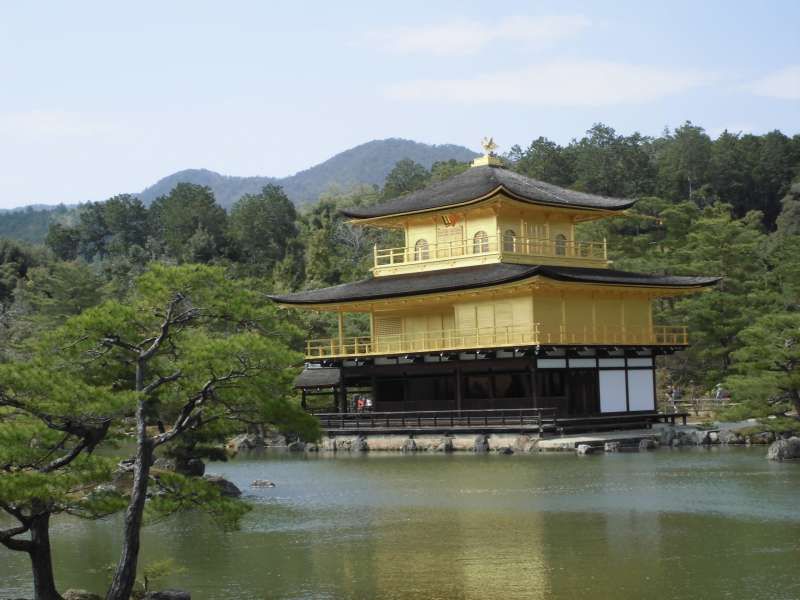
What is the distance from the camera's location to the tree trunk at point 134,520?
13.9 metres

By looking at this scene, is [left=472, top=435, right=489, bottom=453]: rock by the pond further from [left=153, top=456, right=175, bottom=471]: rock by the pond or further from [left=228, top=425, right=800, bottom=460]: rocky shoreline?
[left=153, top=456, right=175, bottom=471]: rock by the pond

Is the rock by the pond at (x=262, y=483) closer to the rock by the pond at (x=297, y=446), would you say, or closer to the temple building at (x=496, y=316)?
the temple building at (x=496, y=316)

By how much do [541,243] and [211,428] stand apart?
92.5 ft

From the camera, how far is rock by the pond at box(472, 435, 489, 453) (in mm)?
37562

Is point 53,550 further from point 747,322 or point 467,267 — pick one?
→ point 747,322

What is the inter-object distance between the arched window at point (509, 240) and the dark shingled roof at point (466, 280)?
1233 millimetres

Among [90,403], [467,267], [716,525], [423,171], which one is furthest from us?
[423,171]

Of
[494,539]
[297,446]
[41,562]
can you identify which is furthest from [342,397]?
[41,562]

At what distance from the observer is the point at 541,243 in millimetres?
43656

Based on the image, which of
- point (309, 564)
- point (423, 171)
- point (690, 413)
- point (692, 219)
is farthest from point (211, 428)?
point (423, 171)

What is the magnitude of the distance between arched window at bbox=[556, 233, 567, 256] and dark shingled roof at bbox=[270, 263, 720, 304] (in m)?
1.49

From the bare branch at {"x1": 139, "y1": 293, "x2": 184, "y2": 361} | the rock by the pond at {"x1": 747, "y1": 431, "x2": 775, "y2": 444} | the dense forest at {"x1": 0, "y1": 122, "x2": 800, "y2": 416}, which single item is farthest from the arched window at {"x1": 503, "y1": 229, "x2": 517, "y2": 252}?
the bare branch at {"x1": 139, "y1": 293, "x2": 184, "y2": 361}

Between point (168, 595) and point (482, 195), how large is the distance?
28.4 meters

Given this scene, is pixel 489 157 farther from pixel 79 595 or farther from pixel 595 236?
pixel 79 595
